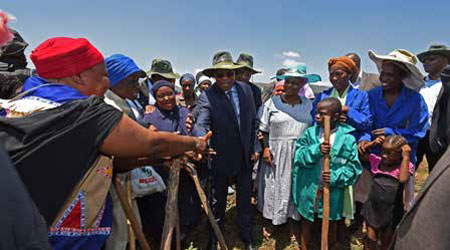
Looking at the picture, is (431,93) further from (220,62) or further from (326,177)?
(220,62)

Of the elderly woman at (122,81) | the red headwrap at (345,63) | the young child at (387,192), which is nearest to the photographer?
the elderly woman at (122,81)

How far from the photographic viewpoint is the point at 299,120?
12.1 ft

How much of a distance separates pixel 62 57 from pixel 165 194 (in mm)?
2313

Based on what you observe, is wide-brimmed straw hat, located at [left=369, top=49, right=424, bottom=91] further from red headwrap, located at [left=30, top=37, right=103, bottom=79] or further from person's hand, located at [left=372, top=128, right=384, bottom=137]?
red headwrap, located at [left=30, top=37, right=103, bottom=79]

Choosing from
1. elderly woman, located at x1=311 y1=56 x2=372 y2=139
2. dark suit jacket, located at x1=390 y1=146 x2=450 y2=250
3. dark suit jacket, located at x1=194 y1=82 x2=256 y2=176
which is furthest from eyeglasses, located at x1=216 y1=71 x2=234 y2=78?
dark suit jacket, located at x1=390 y1=146 x2=450 y2=250

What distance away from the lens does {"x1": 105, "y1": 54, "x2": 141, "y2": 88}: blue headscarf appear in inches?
109

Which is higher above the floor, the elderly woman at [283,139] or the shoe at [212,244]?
the elderly woman at [283,139]

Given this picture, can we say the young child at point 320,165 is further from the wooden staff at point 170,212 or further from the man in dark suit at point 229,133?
the wooden staff at point 170,212

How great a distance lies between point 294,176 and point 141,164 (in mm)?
2112

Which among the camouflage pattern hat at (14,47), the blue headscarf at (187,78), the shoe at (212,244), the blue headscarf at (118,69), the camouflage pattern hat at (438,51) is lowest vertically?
the shoe at (212,244)

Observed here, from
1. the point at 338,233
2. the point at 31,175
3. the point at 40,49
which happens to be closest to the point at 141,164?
the point at 31,175

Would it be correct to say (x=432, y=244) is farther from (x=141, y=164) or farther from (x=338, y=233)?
(x=338, y=233)

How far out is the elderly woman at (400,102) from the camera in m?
3.20

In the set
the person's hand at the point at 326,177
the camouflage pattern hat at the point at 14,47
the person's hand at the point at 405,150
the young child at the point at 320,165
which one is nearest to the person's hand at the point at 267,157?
the young child at the point at 320,165
